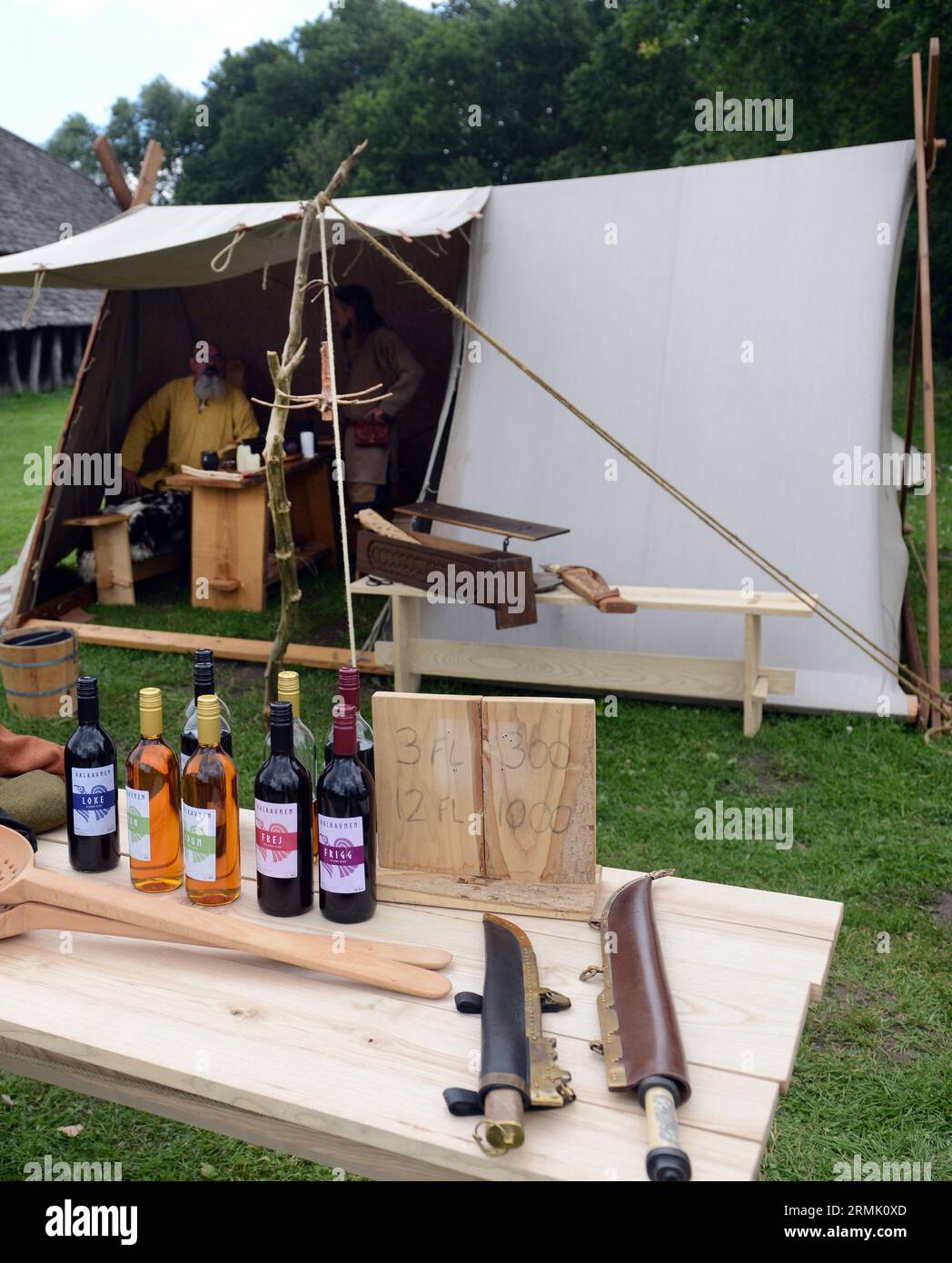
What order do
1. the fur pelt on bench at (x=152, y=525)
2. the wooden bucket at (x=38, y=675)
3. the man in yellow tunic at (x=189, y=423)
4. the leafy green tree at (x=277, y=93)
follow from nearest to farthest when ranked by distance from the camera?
the wooden bucket at (x=38, y=675) < the fur pelt on bench at (x=152, y=525) < the man in yellow tunic at (x=189, y=423) < the leafy green tree at (x=277, y=93)

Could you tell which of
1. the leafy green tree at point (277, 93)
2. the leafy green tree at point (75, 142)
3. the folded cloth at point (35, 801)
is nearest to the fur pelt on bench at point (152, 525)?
the folded cloth at point (35, 801)

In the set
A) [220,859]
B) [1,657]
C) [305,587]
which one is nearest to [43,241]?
[305,587]

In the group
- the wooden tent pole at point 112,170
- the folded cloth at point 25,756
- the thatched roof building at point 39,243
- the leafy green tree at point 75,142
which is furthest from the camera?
the leafy green tree at point 75,142

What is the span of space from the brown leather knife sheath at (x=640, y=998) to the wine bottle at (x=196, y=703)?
62 cm

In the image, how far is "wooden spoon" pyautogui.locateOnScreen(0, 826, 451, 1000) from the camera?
1.44 meters

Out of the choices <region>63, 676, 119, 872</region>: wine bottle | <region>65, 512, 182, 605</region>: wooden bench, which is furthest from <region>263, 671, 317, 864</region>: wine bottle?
<region>65, 512, 182, 605</region>: wooden bench

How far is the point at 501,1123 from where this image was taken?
1.13 meters

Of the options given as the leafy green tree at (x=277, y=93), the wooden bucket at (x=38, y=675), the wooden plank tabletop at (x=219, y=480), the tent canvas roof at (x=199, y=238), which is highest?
the leafy green tree at (x=277, y=93)

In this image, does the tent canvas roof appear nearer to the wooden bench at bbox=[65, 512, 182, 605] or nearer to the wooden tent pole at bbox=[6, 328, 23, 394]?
the wooden bench at bbox=[65, 512, 182, 605]

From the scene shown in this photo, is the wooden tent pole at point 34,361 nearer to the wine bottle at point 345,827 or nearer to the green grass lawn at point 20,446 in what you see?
the green grass lawn at point 20,446

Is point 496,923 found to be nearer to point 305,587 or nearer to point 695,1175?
point 695,1175

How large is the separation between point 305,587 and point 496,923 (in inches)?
228

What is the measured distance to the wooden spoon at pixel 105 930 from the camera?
4.90 feet

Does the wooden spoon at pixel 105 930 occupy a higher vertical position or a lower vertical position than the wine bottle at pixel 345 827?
lower
